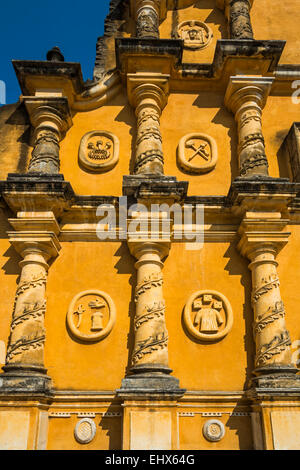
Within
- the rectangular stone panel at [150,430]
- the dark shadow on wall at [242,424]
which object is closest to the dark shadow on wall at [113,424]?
the rectangular stone panel at [150,430]

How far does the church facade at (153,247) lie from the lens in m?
6.20

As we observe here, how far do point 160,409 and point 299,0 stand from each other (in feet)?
31.5

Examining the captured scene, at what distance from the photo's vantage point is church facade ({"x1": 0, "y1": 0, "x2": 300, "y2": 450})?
620 cm

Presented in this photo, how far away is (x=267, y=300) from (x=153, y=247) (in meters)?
1.98

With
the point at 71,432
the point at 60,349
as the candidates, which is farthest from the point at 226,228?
the point at 71,432

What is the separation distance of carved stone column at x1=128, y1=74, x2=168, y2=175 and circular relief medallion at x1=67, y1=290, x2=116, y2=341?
234 centimetres

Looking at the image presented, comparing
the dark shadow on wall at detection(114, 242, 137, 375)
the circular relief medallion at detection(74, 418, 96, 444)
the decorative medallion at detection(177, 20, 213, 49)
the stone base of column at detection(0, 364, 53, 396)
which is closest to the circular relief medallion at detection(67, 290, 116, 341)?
the dark shadow on wall at detection(114, 242, 137, 375)

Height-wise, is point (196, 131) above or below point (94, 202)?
above

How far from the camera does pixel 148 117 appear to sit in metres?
8.09

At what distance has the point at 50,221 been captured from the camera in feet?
23.0

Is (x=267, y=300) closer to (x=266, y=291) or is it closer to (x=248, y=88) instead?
(x=266, y=291)
